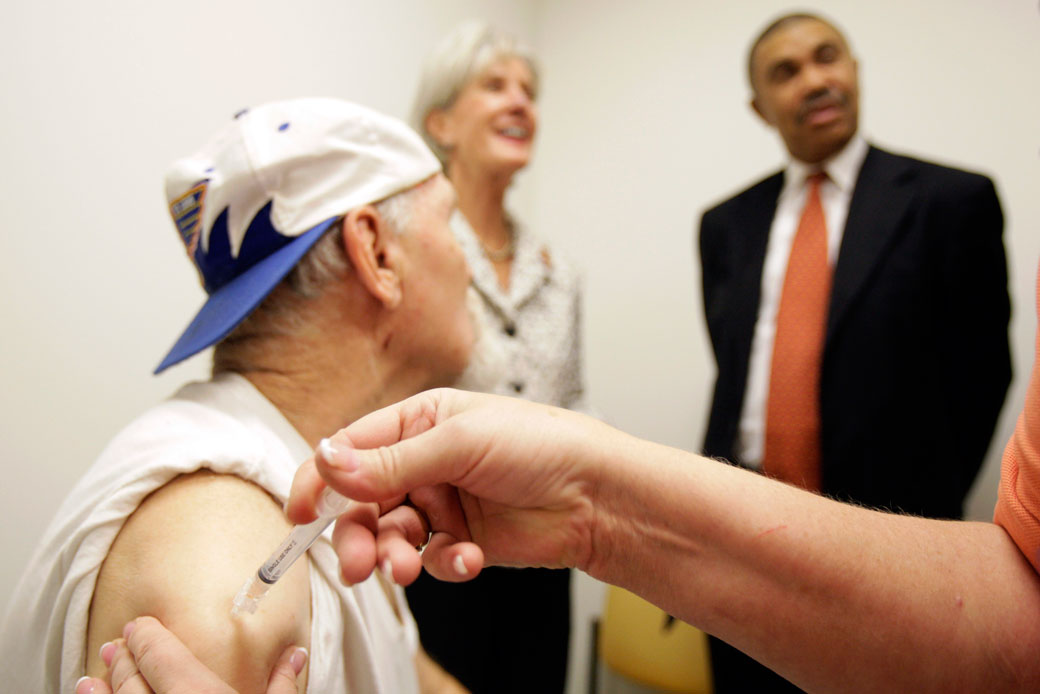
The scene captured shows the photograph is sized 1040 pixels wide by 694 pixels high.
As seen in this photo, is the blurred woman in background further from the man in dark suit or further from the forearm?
the forearm

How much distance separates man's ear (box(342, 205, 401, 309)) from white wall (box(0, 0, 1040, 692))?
0.71 metres

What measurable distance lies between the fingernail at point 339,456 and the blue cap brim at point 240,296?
0.41m

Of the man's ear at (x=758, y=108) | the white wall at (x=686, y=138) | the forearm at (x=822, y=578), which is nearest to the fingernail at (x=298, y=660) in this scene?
the forearm at (x=822, y=578)

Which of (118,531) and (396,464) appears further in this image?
(118,531)

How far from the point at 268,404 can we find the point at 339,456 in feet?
1.38

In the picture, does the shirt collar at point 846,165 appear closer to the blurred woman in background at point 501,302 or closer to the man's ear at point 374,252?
the blurred woman in background at point 501,302

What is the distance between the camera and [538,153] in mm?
2799

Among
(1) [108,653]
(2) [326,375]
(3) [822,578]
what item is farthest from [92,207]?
(3) [822,578]

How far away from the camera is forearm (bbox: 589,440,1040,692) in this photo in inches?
22.9

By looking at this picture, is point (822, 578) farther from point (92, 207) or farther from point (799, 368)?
point (92, 207)

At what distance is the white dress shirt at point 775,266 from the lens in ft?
5.16

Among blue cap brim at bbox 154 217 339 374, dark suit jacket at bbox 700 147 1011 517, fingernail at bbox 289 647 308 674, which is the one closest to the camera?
fingernail at bbox 289 647 308 674

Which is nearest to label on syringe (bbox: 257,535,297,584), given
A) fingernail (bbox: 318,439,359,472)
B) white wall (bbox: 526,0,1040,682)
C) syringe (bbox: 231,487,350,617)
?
syringe (bbox: 231,487,350,617)

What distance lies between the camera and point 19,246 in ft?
4.02
